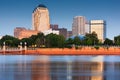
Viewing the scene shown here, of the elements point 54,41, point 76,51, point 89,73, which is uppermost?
point 54,41

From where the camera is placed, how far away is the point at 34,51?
499ft

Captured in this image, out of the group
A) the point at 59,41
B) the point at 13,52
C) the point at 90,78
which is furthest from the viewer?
the point at 59,41

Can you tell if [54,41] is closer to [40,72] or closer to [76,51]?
[76,51]

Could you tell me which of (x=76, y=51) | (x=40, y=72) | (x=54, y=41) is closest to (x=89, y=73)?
(x=40, y=72)

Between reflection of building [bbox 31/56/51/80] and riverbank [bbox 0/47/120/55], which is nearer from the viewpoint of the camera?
reflection of building [bbox 31/56/51/80]

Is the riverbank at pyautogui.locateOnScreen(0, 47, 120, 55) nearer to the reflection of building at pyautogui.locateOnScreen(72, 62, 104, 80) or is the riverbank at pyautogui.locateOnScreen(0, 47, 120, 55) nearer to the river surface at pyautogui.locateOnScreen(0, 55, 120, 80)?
the river surface at pyautogui.locateOnScreen(0, 55, 120, 80)

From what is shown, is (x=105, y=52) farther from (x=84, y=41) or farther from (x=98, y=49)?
(x=84, y=41)

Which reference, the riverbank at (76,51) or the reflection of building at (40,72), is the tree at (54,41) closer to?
the riverbank at (76,51)

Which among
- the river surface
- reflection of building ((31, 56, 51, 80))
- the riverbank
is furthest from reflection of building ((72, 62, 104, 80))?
the riverbank

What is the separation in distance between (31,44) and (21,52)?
4619cm

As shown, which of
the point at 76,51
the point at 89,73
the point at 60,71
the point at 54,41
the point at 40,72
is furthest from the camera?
the point at 54,41

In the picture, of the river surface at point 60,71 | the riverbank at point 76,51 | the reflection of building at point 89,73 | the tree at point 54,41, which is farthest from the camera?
the tree at point 54,41

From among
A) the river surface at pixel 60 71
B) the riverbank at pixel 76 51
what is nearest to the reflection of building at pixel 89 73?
the river surface at pixel 60 71

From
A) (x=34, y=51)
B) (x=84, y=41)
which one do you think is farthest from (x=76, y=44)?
(x=34, y=51)
